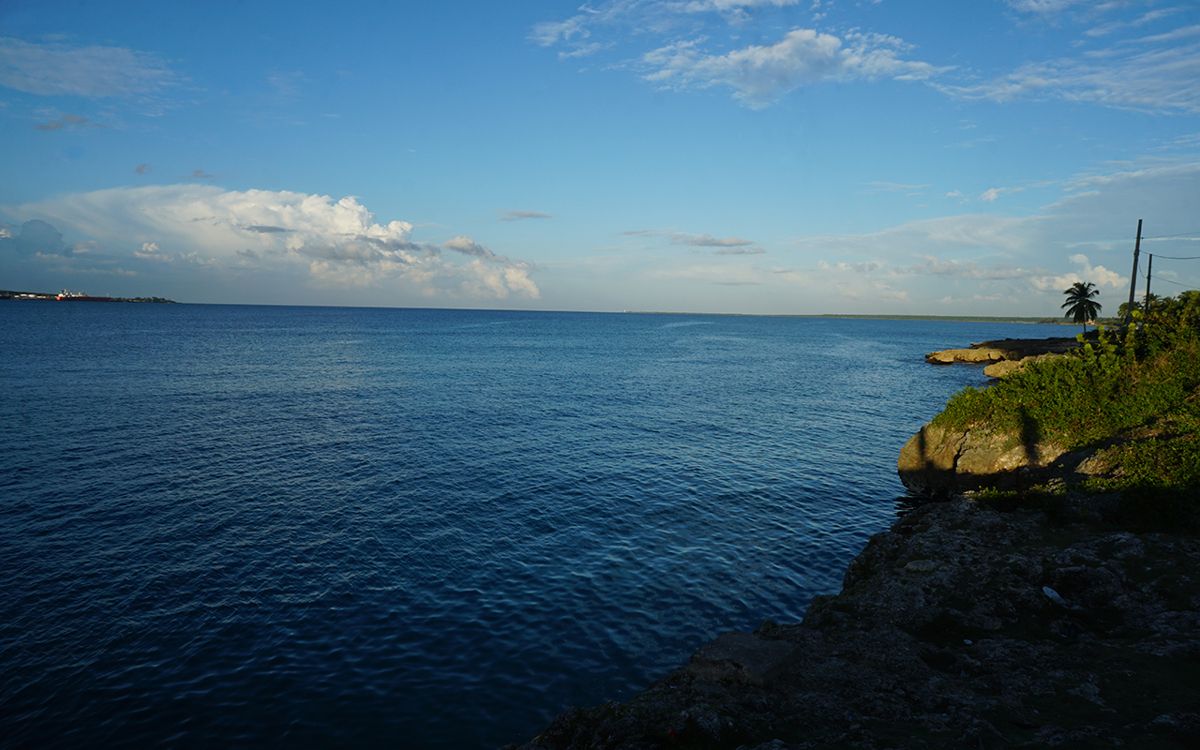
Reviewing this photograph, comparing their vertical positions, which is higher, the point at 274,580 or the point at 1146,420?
A: the point at 1146,420

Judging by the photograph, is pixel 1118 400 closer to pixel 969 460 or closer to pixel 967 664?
pixel 969 460

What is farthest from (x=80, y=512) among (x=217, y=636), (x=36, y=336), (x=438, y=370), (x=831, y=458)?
(x=36, y=336)

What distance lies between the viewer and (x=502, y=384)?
85000 millimetres

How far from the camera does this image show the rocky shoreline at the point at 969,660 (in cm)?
1271

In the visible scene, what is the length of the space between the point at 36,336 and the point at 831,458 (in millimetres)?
165127

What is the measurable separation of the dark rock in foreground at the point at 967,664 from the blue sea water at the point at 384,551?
4415mm

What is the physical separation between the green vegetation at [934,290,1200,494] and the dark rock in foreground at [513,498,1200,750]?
5556 millimetres

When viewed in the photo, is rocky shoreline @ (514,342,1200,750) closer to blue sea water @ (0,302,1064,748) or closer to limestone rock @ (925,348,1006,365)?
blue sea water @ (0,302,1064,748)

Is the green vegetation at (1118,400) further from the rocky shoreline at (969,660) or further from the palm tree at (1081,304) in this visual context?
the palm tree at (1081,304)

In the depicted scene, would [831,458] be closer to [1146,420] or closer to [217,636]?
[1146,420]

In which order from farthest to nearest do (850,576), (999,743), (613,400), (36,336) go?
(36,336)
(613,400)
(850,576)
(999,743)

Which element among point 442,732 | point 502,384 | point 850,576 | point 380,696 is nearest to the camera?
point 442,732

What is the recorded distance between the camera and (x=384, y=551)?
28781 mm

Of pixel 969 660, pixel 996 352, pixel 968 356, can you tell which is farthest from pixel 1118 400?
pixel 996 352
